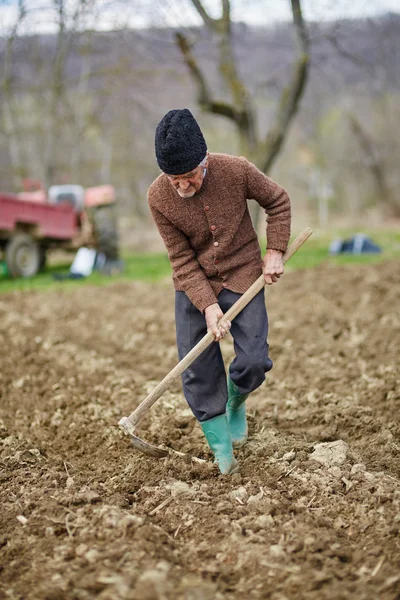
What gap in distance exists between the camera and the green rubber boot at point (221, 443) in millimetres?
3478

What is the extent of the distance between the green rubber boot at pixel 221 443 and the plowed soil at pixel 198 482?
69 mm

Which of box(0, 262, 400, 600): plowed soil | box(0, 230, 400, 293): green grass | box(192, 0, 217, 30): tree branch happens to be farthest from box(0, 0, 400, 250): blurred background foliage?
box(0, 262, 400, 600): plowed soil

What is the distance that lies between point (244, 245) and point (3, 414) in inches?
87.1

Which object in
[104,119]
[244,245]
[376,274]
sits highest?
[104,119]

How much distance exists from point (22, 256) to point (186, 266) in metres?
9.10

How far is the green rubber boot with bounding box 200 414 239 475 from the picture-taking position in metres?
3.48

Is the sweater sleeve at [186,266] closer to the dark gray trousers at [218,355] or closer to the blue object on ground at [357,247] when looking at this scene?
the dark gray trousers at [218,355]

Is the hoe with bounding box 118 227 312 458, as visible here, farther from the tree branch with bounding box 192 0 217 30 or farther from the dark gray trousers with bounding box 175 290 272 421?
the tree branch with bounding box 192 0 217 30

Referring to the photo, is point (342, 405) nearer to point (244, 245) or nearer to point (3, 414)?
point (244, 245)

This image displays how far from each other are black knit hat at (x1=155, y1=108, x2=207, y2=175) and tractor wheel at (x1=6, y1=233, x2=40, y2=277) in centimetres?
914

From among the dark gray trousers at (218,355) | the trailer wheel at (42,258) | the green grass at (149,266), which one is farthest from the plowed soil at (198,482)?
the trailer wheel at (42,258)

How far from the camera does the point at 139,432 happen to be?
163 inches

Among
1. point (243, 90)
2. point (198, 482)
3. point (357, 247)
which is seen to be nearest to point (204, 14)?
point (243, 90)

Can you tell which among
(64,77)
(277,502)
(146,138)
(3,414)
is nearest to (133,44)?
(64,77)
